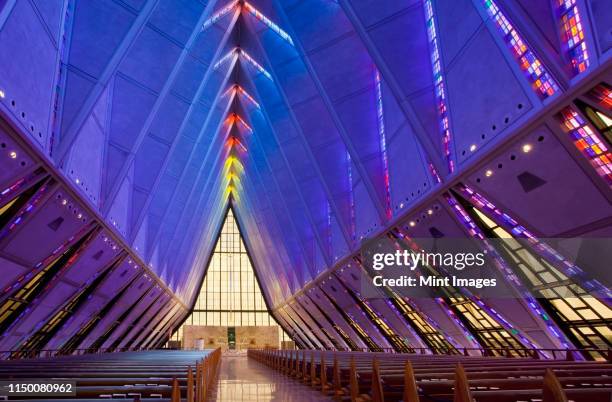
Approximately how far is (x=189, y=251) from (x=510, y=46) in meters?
29.9

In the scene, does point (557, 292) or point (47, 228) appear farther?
point (47, 228)

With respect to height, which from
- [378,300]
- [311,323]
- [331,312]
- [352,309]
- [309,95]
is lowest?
[378,300]

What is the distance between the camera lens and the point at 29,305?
48.9 feet

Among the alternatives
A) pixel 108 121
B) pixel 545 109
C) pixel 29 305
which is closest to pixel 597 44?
pixel 545 109

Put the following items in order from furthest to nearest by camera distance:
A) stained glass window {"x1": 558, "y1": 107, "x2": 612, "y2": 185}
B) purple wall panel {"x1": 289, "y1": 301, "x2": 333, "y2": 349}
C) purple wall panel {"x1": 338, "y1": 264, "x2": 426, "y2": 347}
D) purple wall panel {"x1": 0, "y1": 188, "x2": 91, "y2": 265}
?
purple wall panel {"x1": 289, "y1": 301, "x2": 333, "y2": 349}, purple wall panel {"x1": 338, "y1": 264, "x2": 426, "y2": 347}, purple wall panel {"x1": 0, "y1": 188, "x2": 91, "y2": 265}, stained glass window {"x1": 558, "y1": 107, "x2": 612, "y2": 185}

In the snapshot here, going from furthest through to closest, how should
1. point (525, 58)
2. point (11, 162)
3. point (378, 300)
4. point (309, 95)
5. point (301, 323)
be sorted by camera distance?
point (301, 323), point (378, 300), point (309, 95), point (11, 162), point (525, 58)

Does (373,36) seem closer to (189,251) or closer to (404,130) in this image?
(404,130)

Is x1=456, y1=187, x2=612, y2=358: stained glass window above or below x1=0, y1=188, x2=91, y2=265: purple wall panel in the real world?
below

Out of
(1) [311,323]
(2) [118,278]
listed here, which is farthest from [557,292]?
(1) [311,323]

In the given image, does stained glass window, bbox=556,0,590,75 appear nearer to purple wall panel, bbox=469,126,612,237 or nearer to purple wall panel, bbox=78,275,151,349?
purple wall panel, bbox=469,126,612,237

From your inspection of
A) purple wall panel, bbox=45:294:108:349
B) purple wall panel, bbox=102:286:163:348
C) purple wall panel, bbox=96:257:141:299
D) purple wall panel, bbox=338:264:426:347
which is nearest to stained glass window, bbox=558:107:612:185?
purple wall panel, bbox=338:264:426:347

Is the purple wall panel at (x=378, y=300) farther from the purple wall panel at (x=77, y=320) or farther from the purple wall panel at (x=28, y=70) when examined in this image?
the purple wall panel at (x=28, y=70)

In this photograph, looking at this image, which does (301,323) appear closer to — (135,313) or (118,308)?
(135,313)

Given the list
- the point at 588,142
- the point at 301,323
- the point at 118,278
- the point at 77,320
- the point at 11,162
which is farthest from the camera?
the point at 301,323
